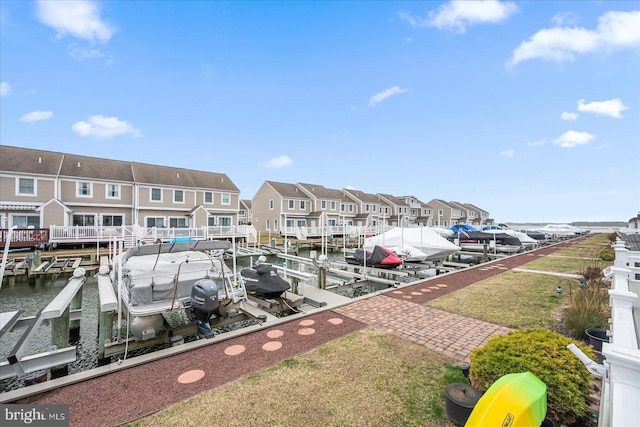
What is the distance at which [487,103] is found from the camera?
23141 mm

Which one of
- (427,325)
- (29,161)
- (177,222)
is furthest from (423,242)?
(29,161)

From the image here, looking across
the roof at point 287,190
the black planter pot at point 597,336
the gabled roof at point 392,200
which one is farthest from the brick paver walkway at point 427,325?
the gabled roof at point 392,200

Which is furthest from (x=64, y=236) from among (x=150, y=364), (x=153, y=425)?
(x=153, y=425)

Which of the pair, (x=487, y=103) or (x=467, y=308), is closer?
(x=467, y=308)

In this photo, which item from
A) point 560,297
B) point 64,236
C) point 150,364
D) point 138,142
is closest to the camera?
point 150,364

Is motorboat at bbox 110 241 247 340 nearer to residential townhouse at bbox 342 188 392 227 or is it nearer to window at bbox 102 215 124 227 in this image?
window at bbox 102 215 124 227

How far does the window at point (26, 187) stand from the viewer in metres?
22.9

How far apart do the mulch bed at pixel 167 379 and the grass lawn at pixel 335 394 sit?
0.22m

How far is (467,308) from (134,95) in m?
28.7

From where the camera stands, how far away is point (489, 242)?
25.4 metres

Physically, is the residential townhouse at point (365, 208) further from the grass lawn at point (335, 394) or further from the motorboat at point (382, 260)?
the grass lawn at point (335, 394)

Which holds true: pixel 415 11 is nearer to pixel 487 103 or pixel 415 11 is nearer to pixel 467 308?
pixel 487 103

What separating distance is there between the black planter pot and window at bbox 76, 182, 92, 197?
3404 centimetres

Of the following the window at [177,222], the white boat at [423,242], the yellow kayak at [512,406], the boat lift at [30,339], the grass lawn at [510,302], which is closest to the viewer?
the yellow kayak at [512,406]
